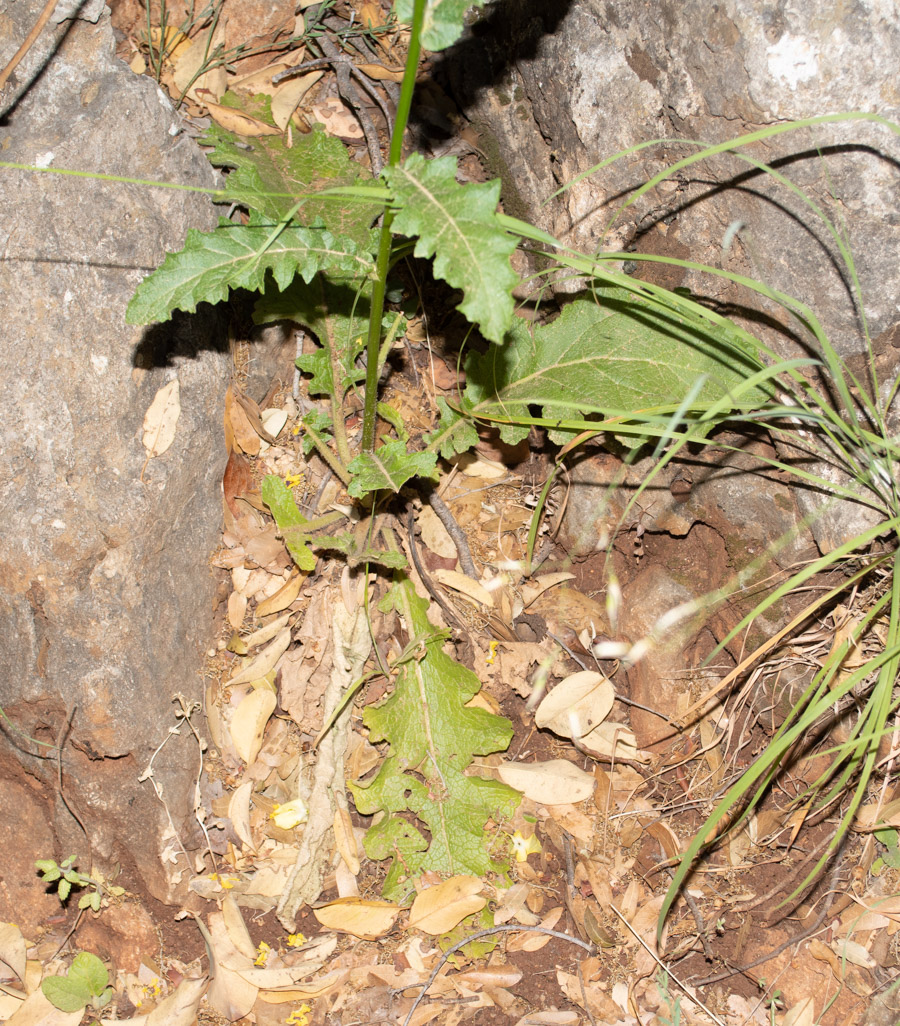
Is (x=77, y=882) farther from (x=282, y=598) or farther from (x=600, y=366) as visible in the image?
(x=600, y=366)

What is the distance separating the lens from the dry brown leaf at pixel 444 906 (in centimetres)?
193

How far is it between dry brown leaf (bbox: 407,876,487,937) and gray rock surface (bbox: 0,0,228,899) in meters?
0.62

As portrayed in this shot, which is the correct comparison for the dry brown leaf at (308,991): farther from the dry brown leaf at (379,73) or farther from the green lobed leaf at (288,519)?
the dry brown leaf at (379,73)

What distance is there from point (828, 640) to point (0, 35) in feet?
8.50

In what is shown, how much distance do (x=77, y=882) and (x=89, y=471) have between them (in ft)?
3.28

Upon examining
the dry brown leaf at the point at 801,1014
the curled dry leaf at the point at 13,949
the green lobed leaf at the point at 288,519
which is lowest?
the dry brown leaf at the point at 801,1014

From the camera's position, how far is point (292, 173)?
2193 millimetres

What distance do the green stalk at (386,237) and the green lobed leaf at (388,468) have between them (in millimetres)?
63

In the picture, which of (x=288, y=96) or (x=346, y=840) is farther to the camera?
(x=288, y=96)

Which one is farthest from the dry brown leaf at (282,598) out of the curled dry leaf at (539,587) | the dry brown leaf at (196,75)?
the dry brown leaf at (196,75)

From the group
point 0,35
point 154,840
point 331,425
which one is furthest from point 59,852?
point 0,35

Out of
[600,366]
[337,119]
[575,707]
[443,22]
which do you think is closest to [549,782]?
[575,707]

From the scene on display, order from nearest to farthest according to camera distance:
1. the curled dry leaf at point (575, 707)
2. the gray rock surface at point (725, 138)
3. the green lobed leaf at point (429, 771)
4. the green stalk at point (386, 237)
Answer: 1. the green stalk at point (386, 237)
2. the gray rock surface at point (725, 138)
3. the green lobed leaf at point (429, 771)
4. the curled dry leaf at point (575, 707)

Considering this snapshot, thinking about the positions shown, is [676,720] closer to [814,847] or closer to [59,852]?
[814,847]
